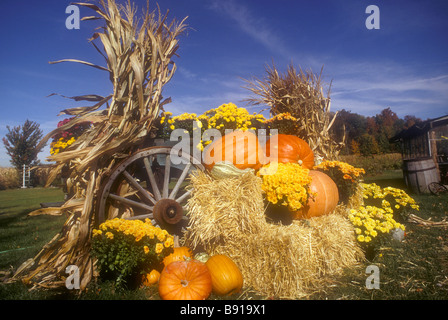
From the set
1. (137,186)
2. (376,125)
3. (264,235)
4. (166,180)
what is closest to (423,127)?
(264,235)

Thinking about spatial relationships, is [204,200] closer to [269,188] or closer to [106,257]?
[269,188]

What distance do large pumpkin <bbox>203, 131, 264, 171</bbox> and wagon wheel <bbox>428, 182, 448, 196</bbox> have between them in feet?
21.1

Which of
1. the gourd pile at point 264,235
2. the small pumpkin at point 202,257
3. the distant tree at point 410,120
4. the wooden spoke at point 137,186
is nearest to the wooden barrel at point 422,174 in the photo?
the gourd pile at point 264,235

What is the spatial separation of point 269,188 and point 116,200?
6.17ft

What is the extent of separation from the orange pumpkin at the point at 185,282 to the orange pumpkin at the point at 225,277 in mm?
70

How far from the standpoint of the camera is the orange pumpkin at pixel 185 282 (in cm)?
237

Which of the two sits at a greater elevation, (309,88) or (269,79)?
(269,79)

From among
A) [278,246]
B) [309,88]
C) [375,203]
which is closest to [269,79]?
[309,88]

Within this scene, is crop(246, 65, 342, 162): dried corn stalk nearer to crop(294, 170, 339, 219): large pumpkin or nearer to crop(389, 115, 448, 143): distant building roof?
crop(294, 170, 339, 219): large pumpkin

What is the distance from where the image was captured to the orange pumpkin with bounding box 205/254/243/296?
254cm

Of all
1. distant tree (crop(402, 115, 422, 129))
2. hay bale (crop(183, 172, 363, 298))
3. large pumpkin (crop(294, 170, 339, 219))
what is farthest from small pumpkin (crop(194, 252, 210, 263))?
distant tree (crop(402, 115, 422, 129))

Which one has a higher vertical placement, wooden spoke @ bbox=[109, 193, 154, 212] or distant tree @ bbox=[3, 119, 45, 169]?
distant tree @ bbox=[3, 119, 45, 169]

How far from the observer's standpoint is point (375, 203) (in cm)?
447

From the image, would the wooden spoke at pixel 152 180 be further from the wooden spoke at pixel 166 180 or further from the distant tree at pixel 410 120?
the distant tree at pixel 410 120
